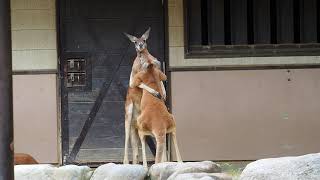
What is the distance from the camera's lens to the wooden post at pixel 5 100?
12.7 feet

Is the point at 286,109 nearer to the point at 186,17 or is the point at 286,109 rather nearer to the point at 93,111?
the point at 186,17

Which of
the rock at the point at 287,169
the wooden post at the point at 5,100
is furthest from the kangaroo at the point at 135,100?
the wooden post at the point at 5,100

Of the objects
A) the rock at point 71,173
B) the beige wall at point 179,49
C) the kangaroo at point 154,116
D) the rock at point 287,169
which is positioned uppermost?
the beige wall at point 179,49

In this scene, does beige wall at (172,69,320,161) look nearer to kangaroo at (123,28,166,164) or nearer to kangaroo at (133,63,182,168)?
kangaroo at (123,28,166,164)

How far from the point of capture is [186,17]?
31.8 ft

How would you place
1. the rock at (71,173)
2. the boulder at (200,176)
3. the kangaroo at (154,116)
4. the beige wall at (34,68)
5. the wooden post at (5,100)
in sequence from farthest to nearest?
the beige wall at (34,68) → the kangaroo at (154,116) → the rock at (71,173) → the boulder at (200,176) → the wooden post at (5,100)

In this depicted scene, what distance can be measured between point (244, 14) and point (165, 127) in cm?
282

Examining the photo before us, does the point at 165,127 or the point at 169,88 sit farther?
the point at 169,88

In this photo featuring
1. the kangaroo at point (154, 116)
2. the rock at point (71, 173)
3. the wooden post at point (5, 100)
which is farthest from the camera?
the kangaroo at point (154, 116)

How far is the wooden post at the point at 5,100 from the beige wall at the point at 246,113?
5.88 meters

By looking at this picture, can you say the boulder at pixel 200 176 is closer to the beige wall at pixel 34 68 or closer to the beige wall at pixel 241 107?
the beige wall at pixel 241 107

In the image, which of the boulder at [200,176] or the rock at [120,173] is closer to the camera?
the boulder at [200,176]

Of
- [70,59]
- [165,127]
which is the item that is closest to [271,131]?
[165,127]

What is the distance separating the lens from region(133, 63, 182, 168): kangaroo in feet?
25.5
